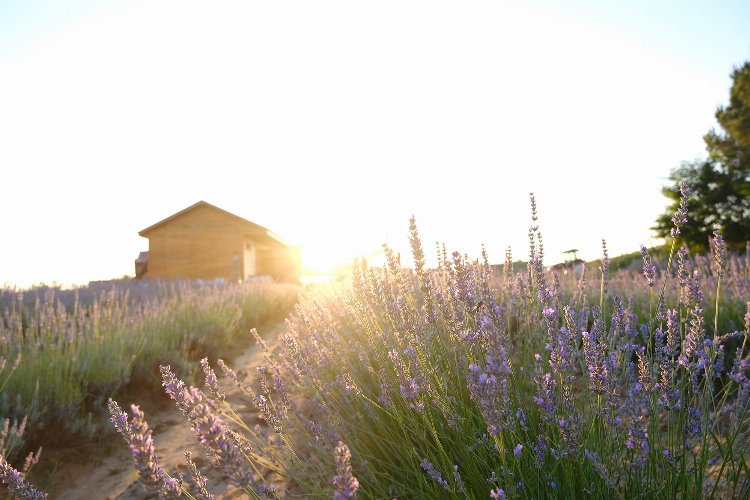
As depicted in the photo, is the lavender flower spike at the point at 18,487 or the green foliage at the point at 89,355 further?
the green foliage at the point at 89,355

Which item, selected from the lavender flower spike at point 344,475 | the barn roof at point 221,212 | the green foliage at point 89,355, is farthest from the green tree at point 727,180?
the lavender flower spike at point 344,475

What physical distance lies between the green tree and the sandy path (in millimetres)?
23348

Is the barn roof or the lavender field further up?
the barn roof

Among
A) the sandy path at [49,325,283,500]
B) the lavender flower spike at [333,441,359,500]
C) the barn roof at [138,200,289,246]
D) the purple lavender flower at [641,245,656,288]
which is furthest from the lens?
the barn roof at [138,200,289,246]

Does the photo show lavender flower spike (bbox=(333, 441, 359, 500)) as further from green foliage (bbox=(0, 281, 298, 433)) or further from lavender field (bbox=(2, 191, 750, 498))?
green foliage (bbox=(0, 281, 298, 433))

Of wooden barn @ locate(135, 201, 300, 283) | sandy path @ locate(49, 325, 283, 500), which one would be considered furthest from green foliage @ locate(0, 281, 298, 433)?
wooden barn @ locate(135, 201, 300, 283)

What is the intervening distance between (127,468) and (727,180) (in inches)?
1083

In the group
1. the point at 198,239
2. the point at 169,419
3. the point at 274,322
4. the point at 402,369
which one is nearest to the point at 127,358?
the point at 169,419

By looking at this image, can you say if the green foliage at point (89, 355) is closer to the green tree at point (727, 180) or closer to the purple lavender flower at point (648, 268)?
the purple lavender flower at point (648, 268)

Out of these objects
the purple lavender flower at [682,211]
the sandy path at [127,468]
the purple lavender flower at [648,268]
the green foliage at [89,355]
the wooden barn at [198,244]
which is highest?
the wooden barn at [198,244]

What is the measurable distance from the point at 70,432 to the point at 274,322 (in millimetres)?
7876

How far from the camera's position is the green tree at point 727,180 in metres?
Result: 22.7

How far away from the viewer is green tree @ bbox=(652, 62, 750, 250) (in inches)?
893

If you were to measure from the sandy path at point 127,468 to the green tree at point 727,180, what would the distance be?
23.3 metres
